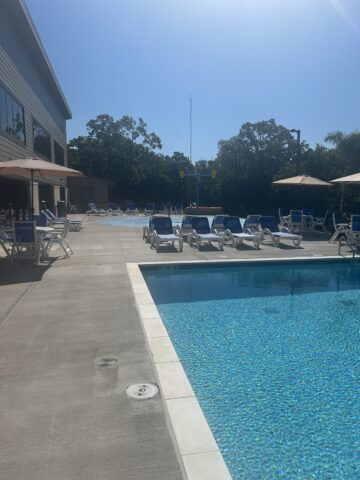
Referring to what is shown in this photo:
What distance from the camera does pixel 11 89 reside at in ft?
46.2

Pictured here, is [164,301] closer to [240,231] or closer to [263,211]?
[240,231]

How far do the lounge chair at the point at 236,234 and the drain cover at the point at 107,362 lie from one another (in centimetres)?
855

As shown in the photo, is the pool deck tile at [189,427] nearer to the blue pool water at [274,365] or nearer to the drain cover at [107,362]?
the blue pool water at [274,365]

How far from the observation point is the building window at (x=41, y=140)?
62.8ft

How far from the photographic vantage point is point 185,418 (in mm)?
2590

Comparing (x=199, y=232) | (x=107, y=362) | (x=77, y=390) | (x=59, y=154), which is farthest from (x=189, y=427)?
(x=59, y=154)

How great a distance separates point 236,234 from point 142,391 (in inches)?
378

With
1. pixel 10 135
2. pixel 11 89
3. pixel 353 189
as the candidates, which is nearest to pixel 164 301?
pixel 10 135

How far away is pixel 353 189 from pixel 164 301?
15.4 m

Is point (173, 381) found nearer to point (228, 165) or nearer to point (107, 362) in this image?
point (107, 362)

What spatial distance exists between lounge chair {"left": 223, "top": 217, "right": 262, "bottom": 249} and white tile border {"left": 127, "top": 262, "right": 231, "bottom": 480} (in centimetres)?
788

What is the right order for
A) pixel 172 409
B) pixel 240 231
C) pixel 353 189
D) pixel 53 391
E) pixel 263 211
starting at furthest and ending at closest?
1. pixel 263 211
2. pixel 353 189
3. pixel 240 231
4. pixel 53 391
5. pixel 172 409

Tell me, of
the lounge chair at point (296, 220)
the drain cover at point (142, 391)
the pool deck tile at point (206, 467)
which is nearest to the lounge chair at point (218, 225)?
the lounge chair at point (296, 220)

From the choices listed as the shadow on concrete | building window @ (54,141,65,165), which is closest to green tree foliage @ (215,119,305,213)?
building window @ (54,141,65,165)
